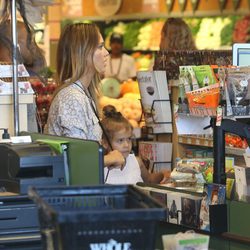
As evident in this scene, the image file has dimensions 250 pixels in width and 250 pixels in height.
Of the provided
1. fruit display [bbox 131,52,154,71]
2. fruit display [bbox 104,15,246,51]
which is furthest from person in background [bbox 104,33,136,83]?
fruit display [bbox 104,15,246,51]

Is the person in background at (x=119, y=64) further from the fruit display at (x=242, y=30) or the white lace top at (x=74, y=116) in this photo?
the white lace top at (x=74, y=116)

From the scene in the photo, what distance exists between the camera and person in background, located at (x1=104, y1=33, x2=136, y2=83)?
11.3m

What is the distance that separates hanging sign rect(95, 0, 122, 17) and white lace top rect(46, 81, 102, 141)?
26.0ft

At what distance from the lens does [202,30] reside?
1121 centimetres

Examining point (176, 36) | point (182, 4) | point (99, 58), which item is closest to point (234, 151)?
point (99, 58)

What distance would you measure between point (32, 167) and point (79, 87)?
5.07ft

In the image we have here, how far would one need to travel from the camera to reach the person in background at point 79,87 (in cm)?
488

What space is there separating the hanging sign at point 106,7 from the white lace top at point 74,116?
26.0 feet

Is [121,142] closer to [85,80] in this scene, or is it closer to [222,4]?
[85,80]

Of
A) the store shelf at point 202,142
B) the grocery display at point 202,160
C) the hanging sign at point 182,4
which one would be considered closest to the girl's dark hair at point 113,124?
the grocery display at point 202,160

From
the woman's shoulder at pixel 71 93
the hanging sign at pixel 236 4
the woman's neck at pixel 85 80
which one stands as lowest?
the woman's shoulder at pixel 71 93

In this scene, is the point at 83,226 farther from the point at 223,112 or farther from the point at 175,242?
the point at 223,112

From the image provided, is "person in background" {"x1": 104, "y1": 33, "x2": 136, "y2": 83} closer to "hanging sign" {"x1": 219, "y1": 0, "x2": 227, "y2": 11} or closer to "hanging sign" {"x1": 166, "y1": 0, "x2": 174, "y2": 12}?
"hanging sign" {"x1": 166, "y1": 0, "x2": 174, "y2": 12}

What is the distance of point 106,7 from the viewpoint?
12.8 meters
